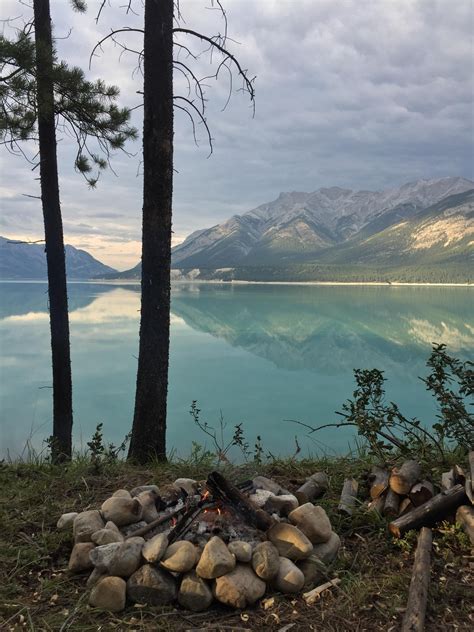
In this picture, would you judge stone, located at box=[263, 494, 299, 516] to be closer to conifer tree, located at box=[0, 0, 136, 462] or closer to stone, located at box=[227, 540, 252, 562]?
stone, located at box=[227, 540, 252, 562]

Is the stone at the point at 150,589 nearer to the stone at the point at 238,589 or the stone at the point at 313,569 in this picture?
the stone at the point at 238,589

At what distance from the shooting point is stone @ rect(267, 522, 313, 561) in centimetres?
392

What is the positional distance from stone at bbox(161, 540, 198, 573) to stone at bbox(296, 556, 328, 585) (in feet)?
2.96

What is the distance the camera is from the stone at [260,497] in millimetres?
4583

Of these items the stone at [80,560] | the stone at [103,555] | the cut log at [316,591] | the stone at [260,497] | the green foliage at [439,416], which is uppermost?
the green foliage at [439,416]

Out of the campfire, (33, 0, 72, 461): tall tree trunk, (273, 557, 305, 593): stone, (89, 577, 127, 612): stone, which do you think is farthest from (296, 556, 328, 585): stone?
(33, 0, 72, 461): tall tree trunk

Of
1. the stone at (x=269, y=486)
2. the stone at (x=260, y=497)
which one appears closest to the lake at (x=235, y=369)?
the stone at (x=269, y=486)

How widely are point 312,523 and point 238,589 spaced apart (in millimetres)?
869

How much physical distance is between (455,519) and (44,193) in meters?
8.66

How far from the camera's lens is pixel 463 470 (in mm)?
4504

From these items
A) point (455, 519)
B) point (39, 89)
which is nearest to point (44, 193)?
point (39, 89)

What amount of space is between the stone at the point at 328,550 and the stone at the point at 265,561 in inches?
17.2

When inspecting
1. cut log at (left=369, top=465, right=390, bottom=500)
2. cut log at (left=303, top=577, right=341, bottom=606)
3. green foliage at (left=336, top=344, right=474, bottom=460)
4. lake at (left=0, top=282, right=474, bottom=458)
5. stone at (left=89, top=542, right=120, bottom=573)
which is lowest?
lake at (left=0, top=282, right=474, bottom=458)

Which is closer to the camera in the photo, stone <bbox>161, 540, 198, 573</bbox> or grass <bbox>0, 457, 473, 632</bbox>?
grass <bbox>0, 457, 473, 632</bbox>
